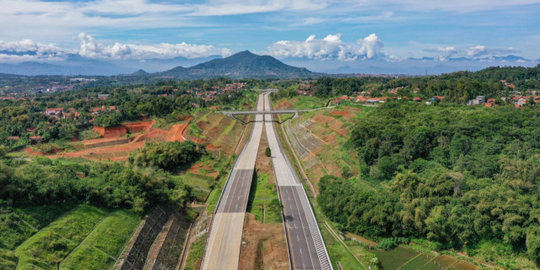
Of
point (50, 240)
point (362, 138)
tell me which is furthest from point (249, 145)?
point (50, 240)

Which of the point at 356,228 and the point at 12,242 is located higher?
the point at 12,242

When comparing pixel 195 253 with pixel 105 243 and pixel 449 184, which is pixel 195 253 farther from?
pixel 449 184

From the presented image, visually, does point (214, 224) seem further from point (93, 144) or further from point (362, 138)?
point (93, 144)

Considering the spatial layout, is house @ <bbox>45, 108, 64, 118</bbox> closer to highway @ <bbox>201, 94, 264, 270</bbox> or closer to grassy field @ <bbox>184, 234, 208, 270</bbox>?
highway @ <bbox>201, 94, 264, 270</bbox>

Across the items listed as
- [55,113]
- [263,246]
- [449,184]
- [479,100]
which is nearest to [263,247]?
Answer: [263,246]

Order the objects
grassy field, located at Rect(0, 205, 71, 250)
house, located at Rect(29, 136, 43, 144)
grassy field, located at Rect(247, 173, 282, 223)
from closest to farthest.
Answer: grassy field, located at Rect(0, 205, 71, 250) < grassy field, located at Rect(247, 173, 282, 223) < house, located at Rect(29, 136, 43, 144)

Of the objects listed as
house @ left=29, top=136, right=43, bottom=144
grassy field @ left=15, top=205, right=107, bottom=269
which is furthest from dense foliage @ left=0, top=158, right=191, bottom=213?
house @ left=29, top=136, right=43, bottom=144
